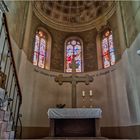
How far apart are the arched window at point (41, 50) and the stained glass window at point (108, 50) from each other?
3.52 meters

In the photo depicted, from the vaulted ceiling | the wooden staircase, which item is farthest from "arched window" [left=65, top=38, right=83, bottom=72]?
the wooden staircase

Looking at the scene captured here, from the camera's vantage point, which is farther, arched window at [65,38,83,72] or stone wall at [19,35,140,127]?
arched window at [65,38,83,72]

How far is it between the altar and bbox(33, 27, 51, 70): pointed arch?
14.2 ft

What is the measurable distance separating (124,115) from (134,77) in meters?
1.92

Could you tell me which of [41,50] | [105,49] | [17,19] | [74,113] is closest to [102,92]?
[105,49]

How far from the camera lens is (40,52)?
927 cm

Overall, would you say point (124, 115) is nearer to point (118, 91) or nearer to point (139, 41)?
point (118, 91)

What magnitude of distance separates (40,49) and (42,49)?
0.55ft

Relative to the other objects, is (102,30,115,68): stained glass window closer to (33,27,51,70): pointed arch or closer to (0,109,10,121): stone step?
(33,27,51,70): pointed arch

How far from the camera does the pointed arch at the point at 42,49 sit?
8970 mm

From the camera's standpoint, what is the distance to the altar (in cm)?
502

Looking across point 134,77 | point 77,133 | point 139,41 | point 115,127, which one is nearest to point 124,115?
point 115,127

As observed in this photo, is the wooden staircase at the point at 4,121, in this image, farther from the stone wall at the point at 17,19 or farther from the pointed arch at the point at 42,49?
the pointed arch at the point at 42,49

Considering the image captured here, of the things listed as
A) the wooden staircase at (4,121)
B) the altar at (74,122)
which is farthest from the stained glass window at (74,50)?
the wooden staircase at (4,121)
